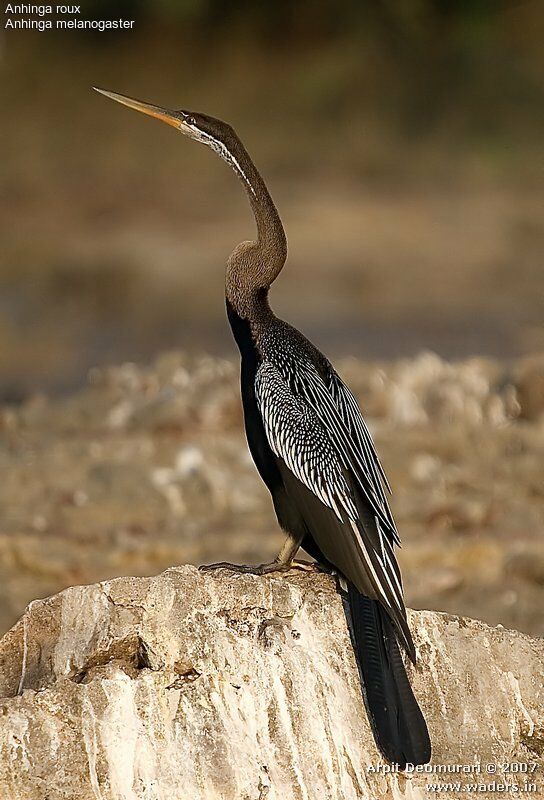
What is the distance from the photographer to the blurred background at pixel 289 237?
388 inches

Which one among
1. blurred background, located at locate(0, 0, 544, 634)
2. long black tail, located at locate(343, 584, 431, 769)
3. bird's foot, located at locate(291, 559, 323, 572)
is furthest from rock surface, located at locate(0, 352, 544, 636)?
long black tail, located at locate(343, 584, 431, 769)

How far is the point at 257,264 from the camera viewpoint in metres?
3.97

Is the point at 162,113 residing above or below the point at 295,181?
below

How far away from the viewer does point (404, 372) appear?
1023 centimetres

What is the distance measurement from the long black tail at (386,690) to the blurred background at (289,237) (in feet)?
20.7

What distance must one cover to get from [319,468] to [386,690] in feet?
2.74

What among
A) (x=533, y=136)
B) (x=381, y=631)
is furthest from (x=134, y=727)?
(x=533, y=136)

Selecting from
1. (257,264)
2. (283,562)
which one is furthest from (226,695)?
(257,264)

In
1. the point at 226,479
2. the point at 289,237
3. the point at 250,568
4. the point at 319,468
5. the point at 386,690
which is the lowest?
the point at 386,690

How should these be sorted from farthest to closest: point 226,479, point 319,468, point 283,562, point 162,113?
1. point 226,479
2. point 162,113
3. point 283,562
4. point 319,468

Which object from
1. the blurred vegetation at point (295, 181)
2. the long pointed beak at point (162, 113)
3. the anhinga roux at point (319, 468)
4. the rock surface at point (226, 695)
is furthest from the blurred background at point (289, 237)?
the rock surface at point (226, 695)

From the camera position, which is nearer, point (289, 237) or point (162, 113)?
point (162, 113)

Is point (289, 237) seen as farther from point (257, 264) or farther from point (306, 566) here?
point (306, 566)

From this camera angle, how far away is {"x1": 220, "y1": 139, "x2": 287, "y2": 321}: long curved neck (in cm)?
395
